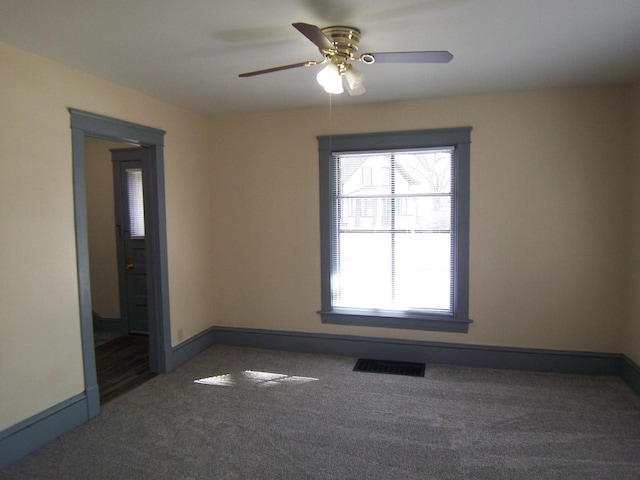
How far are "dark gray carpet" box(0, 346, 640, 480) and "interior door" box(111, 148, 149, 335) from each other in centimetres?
163

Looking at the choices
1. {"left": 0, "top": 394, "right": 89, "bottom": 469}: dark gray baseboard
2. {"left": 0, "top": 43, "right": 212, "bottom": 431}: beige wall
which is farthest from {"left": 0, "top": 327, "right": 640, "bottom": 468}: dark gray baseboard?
{"left": 0, "top": 43, "right": 212, "bottom": 431}: beige wall

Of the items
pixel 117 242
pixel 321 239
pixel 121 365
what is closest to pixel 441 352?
pixel 321 239

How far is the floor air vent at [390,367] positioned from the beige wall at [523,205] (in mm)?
261

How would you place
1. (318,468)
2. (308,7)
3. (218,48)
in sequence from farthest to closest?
(218,48) → (318,468) → (308,7)

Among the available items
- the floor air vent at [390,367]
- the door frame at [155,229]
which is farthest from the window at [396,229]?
the door frame at [155,229]

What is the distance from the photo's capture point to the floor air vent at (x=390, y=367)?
3.79m

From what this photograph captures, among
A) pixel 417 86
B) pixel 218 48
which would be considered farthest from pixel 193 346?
pixel 417 86

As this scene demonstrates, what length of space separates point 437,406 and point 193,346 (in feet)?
8.02

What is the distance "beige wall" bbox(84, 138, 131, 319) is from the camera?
5109 mm

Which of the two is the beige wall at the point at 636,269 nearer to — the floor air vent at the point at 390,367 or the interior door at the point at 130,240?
the floor air vent at the point at 390,367

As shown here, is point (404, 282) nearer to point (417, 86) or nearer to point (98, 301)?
point (417, 86)

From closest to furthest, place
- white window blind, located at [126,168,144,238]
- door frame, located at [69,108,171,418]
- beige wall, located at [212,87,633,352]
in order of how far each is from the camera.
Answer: door frame, located at [69,108,171,418], beige wall, located at [212,87,633,352], white window blind, located at [126,168,144,238]

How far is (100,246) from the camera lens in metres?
5.23

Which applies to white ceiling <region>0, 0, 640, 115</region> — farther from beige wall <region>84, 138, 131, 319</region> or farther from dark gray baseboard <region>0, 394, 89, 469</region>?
dark gray baseboard <region>0, 394, 89, 469</region>
